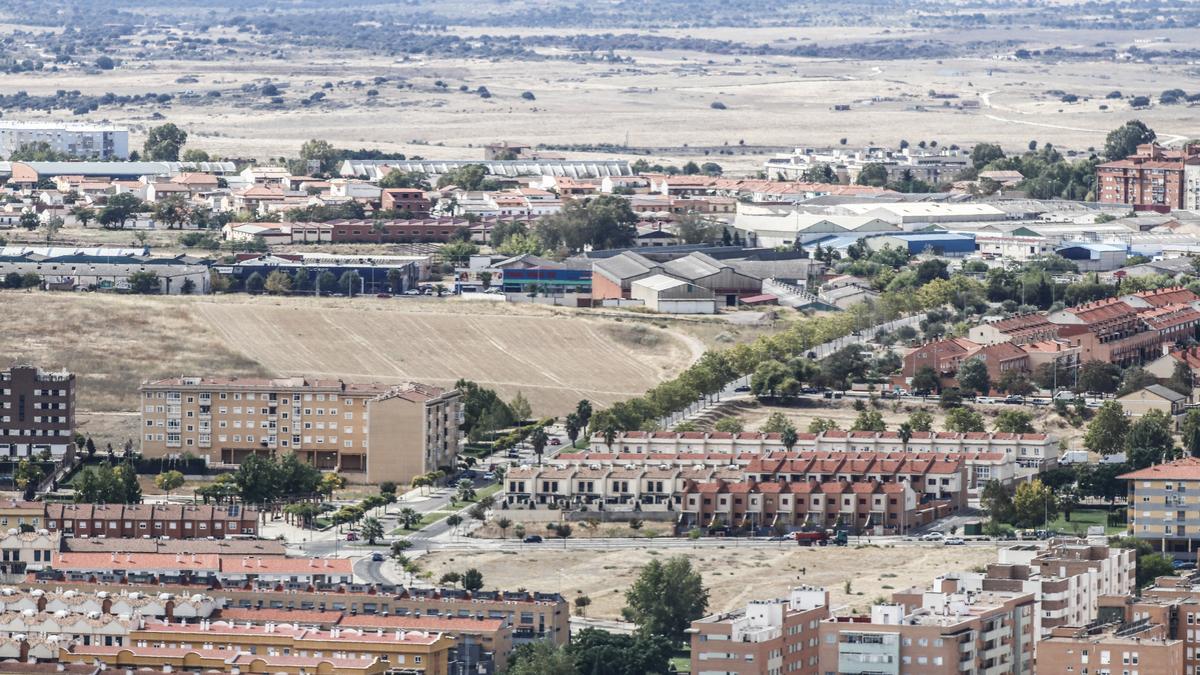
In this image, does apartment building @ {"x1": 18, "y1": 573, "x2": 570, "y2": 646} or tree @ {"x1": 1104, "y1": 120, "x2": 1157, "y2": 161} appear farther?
tree @ {"x1": 1104, "y1": 120, "x2": 1157, "y2": 161}

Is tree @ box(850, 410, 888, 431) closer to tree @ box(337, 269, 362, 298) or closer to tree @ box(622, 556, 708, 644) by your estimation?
tree @ box(622, 556, 708, 644)

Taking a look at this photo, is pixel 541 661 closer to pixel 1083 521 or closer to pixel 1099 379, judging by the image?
pixel 1083 521

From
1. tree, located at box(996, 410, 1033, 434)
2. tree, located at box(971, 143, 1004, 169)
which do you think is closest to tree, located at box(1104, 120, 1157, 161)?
tree, located at box(971, 143, 1004, 169)

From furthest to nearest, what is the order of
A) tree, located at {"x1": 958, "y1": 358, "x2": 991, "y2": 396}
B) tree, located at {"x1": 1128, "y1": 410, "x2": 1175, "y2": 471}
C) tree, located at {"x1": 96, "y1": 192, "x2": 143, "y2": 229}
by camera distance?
tree, located at {"x1": 96, "y1": 192, "x2": 143, "y2": 229}, tree, located at {"x1": 958, "y1": 358, "x2": 991, "y2": 396}, tree, located at {"x1": 1128, "y1": 410, "x2": 1175, "y2": 471}

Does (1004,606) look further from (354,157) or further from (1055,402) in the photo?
(354,157)

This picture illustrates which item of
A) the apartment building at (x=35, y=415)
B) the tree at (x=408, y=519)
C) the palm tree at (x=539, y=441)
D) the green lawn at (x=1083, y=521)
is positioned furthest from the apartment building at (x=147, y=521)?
the green lawn at (x=1083, y=521)

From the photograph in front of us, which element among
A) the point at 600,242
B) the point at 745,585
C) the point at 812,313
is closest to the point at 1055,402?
the point at 812,313
